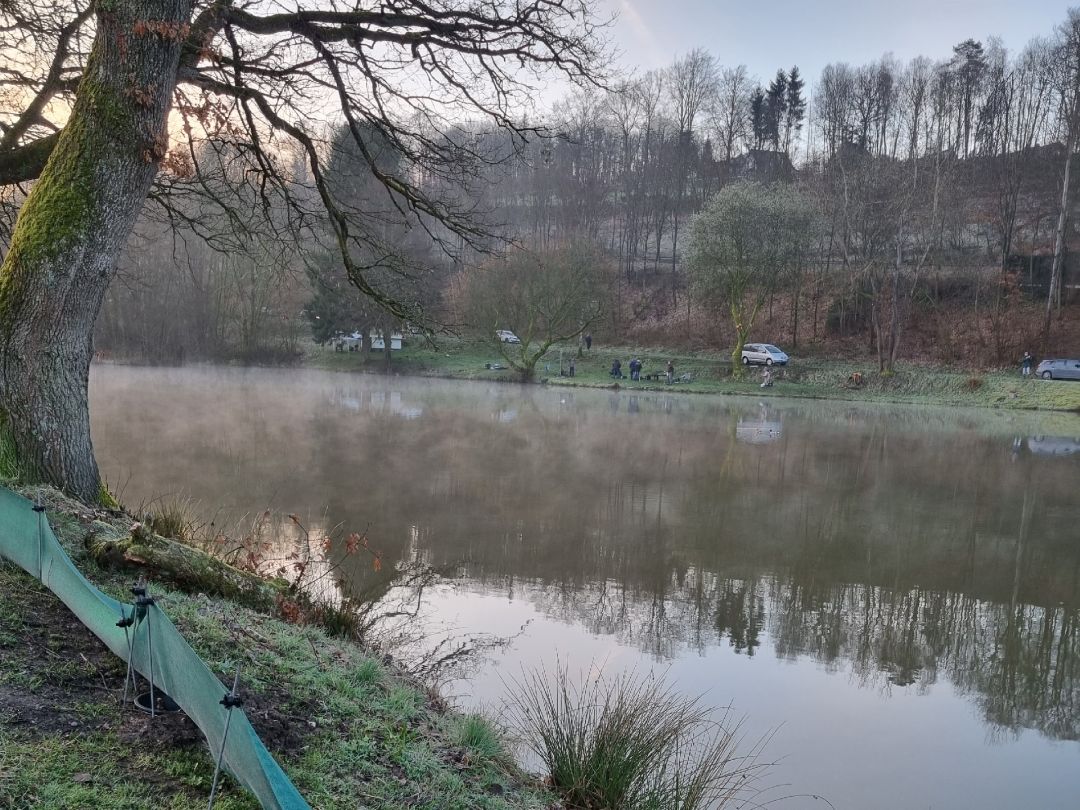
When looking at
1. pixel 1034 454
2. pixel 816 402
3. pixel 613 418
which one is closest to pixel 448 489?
pixel 613 418

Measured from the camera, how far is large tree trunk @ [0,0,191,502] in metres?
5.38

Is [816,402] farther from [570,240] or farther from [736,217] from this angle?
[570,240]

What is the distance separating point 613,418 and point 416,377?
17464mm

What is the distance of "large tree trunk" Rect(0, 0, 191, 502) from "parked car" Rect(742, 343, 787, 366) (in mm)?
34766

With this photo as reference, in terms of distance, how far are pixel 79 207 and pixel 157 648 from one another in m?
3.72

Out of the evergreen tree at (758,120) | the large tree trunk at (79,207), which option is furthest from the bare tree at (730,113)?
the large tree trunk at (79,207)

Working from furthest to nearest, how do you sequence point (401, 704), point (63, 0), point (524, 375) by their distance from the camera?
point (524, 375), point (63, 0), point (401, 704)

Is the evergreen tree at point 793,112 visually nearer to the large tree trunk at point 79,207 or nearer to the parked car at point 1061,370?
the parked car at point 1061,370

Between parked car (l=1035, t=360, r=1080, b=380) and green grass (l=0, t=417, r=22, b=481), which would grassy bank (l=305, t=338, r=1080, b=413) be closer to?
parked car (l=1035, t=360, r=1080, b=380)

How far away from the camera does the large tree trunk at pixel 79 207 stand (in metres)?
5.38

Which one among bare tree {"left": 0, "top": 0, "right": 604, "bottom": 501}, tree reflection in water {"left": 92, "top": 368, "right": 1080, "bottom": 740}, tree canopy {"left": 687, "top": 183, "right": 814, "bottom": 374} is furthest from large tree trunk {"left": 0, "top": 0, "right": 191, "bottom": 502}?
tree canopy {"left": 687, "top": 183, "right": 814, "bottom": 374}

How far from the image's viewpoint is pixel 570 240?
3909 centimetres

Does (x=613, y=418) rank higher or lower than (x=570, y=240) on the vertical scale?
lower

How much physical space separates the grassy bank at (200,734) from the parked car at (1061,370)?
116 feet
